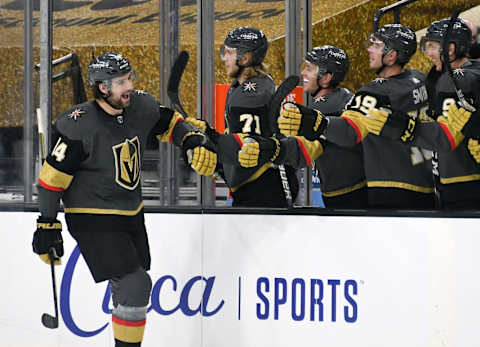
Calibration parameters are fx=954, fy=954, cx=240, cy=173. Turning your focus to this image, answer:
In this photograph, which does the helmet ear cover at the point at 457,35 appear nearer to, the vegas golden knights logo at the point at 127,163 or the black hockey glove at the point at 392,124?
the black hockey glove at the point at 392,124

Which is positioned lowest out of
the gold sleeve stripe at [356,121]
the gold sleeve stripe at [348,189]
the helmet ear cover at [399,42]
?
the gold sleeve stripe at [348,189]

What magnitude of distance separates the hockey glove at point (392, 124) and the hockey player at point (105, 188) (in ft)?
2.14

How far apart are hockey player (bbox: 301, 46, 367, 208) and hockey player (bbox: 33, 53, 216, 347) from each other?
1.85 feet

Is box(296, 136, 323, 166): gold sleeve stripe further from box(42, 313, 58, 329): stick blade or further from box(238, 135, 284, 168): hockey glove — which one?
box(42, 313, 58, 329): stick blade

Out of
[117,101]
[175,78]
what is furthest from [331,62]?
[117,101]

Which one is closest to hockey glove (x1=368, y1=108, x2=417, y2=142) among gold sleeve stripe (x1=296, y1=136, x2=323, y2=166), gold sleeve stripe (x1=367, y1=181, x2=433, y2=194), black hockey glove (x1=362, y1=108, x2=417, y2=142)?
black hockey glove (x1=362, y1=108, x2=417, y2=142)

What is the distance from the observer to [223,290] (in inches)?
159

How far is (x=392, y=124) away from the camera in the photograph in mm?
3643

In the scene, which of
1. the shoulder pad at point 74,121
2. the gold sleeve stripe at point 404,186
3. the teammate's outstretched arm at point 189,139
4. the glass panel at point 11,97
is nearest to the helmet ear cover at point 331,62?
the gold sleeve stripe at point 404,186

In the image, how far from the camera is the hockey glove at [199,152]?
370 cm

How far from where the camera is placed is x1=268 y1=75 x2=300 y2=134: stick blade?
3.59 m

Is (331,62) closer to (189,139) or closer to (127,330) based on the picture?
(189,139)

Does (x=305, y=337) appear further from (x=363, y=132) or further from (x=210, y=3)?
(x=210, y=3)

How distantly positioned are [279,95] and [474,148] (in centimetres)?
78
